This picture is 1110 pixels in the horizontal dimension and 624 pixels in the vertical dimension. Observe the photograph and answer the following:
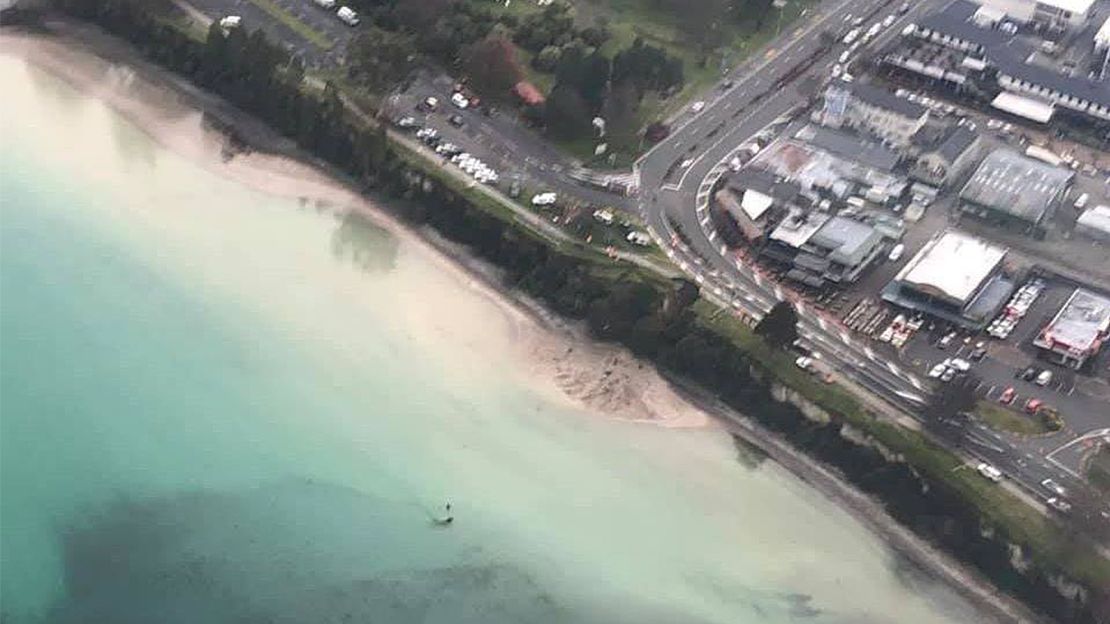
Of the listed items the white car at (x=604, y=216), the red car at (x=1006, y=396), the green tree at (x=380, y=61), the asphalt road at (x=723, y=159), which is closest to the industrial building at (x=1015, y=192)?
the asphalt road at (x=723, y=159)

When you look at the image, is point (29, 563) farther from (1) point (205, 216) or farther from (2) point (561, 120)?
(2) point (561, 120)

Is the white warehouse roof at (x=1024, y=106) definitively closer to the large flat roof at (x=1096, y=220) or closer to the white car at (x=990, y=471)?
the large flat roof at (x=1096, y=220)

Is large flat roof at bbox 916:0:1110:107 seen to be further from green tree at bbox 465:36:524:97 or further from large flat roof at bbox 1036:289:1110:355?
green tree at bbox 465:36:524:97

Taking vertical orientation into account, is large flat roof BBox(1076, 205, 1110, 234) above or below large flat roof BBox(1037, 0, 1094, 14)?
below

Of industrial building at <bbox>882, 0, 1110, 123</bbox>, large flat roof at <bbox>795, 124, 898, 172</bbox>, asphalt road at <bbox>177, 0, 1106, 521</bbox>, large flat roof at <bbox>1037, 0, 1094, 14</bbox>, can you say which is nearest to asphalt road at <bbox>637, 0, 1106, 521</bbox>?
asphalt road at <bbox>177, 0, 1106, 521</bbox>

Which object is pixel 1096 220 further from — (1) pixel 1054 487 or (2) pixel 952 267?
(1) pixel 1054 487

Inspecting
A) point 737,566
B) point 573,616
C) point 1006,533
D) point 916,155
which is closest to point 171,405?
point 573,616

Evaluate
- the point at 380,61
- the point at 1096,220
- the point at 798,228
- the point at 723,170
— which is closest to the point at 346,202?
the point at 380,61
